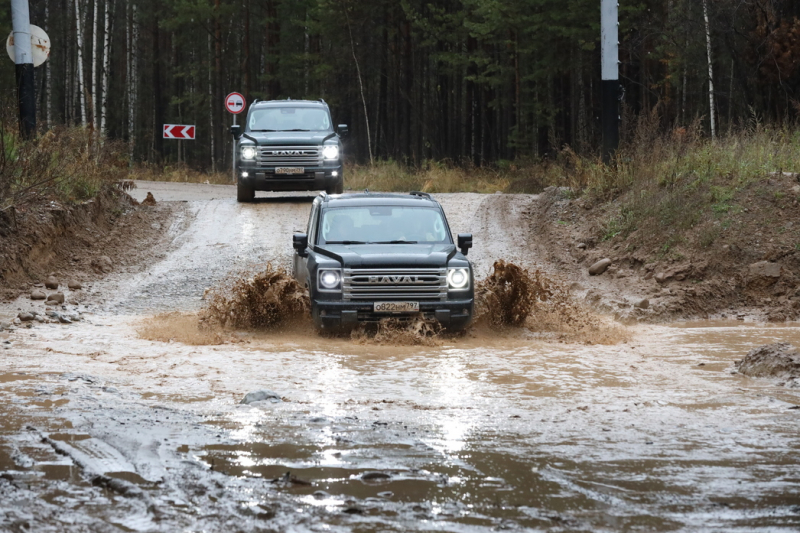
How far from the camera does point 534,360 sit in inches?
395

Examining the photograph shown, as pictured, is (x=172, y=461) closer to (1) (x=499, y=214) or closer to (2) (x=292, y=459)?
(2) (x=292, y=459)

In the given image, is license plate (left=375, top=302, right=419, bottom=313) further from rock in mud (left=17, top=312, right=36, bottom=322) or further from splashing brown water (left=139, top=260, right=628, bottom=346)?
rock in mud (left=17, top=312, right=36, bottom=322)

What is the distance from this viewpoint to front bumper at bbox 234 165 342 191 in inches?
781

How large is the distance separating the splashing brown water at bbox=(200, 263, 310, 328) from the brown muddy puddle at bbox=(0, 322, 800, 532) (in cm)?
187

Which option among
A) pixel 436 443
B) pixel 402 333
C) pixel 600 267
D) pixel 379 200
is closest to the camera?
pixel 436 443

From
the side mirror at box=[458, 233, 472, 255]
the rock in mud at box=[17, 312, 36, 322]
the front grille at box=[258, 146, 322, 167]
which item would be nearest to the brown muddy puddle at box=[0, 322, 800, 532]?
the side mirror at box=[458, 233, 472, 255]

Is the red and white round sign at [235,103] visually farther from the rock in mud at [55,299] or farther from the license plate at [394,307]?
the license plate at [394,307]

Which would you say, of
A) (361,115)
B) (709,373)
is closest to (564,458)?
(709,373)

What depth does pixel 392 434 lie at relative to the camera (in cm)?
650

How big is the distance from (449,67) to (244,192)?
2737 centimetres

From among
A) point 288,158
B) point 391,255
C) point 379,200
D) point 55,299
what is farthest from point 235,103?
point 391,255

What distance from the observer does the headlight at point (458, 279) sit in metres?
11.2

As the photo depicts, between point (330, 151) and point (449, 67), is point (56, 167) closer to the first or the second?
point (330, 151)

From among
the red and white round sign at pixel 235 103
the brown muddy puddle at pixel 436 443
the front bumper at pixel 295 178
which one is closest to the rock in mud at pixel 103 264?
the front bumper at pixel 295 178
